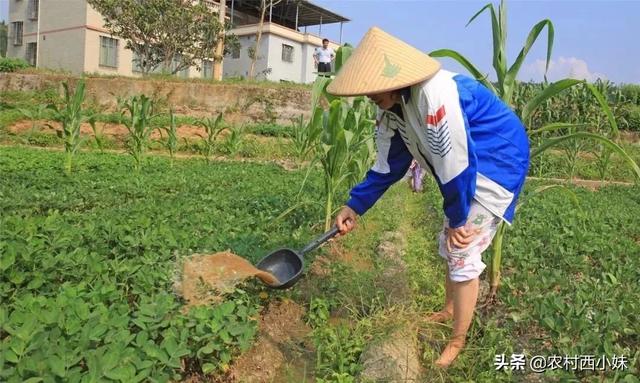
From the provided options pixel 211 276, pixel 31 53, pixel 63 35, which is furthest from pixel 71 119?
pixel 31 53

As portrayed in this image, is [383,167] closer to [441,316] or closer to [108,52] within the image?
[441,316]

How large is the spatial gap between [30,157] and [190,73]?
19.0 m

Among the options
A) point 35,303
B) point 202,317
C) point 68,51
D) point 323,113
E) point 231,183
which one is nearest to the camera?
point 35,303

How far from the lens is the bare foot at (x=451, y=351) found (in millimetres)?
2262

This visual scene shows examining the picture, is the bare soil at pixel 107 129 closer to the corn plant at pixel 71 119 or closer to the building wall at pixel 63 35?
the corn plant at pixel 71 119

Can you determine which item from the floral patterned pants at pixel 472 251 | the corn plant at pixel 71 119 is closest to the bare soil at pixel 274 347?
the floral patterned pants at pixel 472 251

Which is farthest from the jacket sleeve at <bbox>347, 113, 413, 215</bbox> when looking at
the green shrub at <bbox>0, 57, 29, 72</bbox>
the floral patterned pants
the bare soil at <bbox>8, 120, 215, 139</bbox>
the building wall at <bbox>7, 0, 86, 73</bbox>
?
the building wall at <bbox>7, 0, 86, 73</bbox>

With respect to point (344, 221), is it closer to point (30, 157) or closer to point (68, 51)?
point (30, 157)

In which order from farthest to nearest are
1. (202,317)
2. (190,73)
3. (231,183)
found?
1. (190,73)
2. (231,183)
3. (202,317)

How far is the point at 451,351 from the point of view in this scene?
229 cm

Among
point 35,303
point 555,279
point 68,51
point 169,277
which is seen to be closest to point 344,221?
point 169,277

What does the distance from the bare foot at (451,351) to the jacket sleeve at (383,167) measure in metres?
0.80

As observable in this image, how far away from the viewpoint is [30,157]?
6898 millimetres

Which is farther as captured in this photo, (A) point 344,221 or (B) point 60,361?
(A) point 344,221
